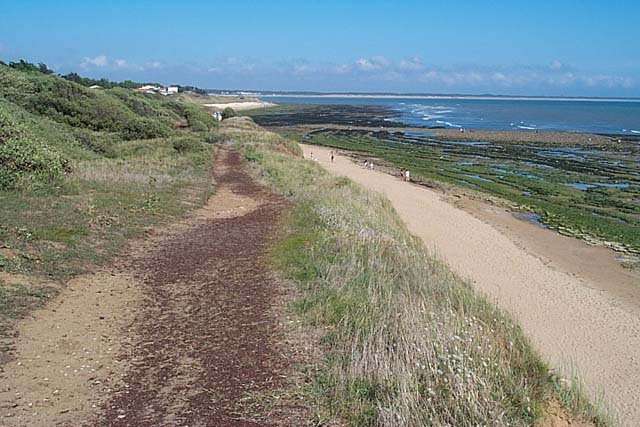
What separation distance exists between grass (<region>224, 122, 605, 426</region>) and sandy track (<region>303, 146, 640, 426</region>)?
3.42m

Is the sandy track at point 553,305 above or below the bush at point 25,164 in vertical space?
below

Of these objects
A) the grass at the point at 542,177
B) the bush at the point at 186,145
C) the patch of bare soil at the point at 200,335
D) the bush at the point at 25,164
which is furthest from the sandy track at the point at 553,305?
the bush at the point at 25,164

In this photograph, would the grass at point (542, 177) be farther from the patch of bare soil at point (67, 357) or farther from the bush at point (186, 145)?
the patch of bare soil at point (67, 357)

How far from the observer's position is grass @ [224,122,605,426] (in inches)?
227

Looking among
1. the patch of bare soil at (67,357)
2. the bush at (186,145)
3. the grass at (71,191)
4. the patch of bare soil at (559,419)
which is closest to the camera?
the patch of bare soil at (67,357)

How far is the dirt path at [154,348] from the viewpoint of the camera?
574cm

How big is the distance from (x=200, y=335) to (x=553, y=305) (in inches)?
440

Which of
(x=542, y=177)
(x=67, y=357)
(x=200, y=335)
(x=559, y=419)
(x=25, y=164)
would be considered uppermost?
(x=25, y=164)

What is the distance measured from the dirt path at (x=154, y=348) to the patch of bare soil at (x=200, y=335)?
14mm

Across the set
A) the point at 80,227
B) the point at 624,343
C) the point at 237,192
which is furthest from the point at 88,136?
the point at 624,343

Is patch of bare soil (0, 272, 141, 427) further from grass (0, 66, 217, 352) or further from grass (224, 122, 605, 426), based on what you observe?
grass (224, 122, 605, 426)

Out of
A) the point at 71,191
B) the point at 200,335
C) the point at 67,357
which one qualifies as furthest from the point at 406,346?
the point at 71,191

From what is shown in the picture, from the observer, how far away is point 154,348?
728 cm

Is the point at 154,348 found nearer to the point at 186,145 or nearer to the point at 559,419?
the point at 559,419
